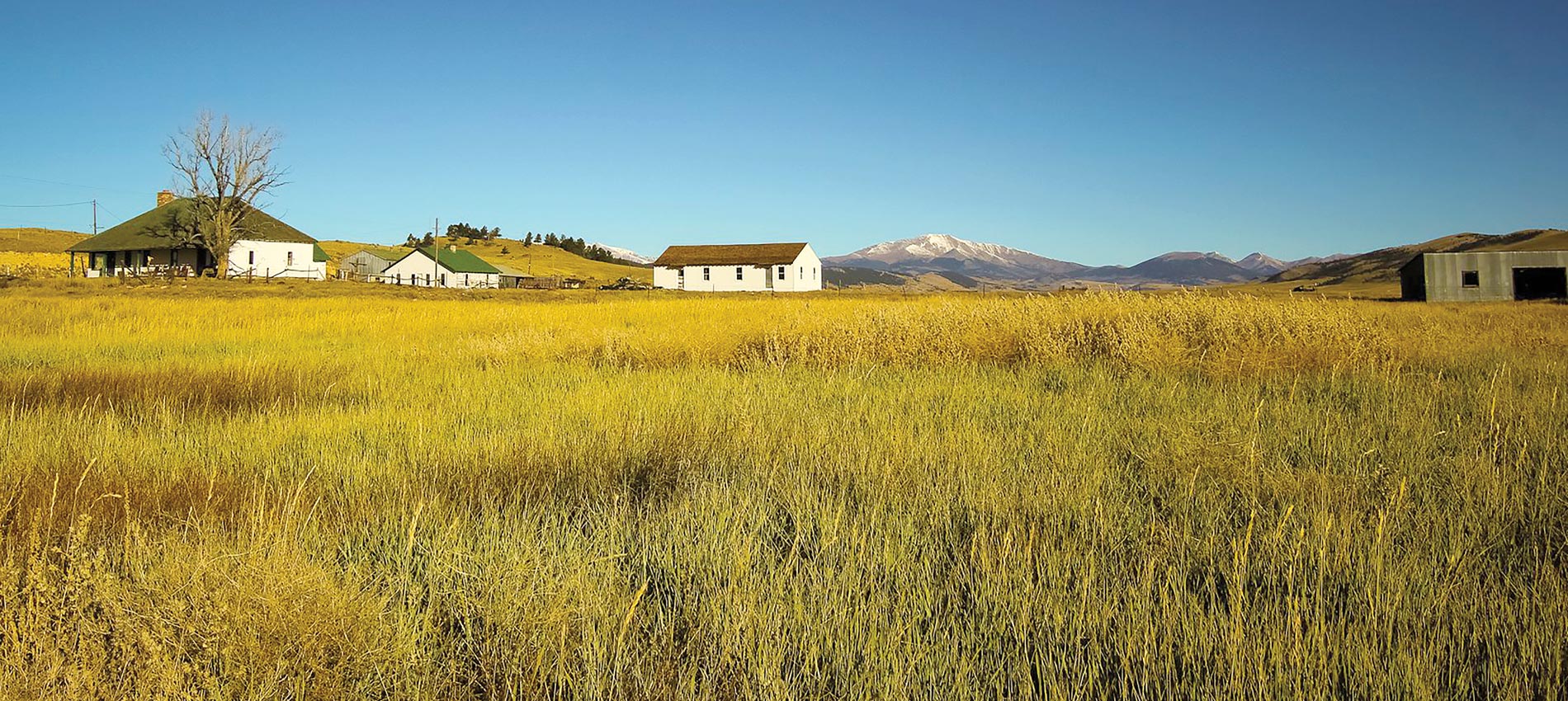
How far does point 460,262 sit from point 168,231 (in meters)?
27.3

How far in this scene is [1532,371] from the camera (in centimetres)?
690

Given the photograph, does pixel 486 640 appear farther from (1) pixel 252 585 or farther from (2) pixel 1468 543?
(2) pixel 1468 543

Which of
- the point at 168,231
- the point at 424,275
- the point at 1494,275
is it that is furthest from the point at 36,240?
the point at 1494,275

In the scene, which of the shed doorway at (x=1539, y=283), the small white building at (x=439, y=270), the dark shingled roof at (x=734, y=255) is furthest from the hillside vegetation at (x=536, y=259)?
the shed doorway at (x=1539, y=283)

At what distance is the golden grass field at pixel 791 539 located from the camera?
1.89m

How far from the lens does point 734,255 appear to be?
73.3 m

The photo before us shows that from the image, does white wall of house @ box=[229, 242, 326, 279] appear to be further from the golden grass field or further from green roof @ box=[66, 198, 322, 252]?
the golden grass field

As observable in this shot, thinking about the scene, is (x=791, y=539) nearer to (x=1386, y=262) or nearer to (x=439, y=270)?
(x=439, y=270)

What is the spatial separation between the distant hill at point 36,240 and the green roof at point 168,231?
164 ft

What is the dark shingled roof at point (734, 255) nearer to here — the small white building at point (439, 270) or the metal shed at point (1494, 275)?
the small white building at point (439, 270)

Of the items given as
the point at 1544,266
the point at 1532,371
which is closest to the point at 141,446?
the point at 1532,371

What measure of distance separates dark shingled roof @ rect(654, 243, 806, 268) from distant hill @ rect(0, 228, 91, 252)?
74.7 meters

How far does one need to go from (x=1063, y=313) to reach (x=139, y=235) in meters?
65.0

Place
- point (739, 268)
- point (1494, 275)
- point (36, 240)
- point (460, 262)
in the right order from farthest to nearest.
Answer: point (36, 240) < point (460, 262) < point (739, 268) < point (1494, 275)
